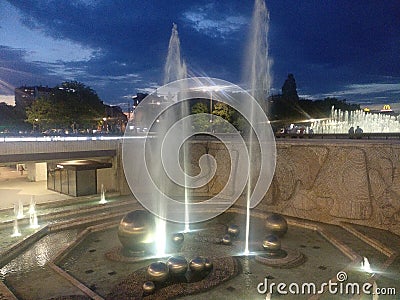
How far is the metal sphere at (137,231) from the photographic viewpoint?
32.6 feet

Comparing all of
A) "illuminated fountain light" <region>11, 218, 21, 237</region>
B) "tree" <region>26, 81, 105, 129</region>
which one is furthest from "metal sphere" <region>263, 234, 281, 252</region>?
"tree" <region>26, 81, 105, 129</region>

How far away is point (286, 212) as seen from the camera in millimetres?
15562

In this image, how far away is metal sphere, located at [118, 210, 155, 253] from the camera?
9930 mm

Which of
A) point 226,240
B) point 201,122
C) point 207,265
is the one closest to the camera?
point 207,265

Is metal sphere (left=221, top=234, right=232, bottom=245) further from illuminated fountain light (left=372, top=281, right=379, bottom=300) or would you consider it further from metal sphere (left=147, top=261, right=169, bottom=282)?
illuminated fountain light (left=372, top=281, right=379, bottom=300)

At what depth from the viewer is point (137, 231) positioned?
9.91 m

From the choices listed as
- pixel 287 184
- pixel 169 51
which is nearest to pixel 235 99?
pixel 169 51

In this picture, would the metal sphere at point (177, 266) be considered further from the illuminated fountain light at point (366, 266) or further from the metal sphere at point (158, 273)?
the illuminated fountain light at point (366, 266)

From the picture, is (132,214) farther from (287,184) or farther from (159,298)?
(287,184)

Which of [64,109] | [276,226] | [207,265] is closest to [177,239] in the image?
[207,265]

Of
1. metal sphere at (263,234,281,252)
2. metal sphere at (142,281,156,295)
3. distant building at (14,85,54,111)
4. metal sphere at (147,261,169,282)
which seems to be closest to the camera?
metal sphere at (142,281,156,295)

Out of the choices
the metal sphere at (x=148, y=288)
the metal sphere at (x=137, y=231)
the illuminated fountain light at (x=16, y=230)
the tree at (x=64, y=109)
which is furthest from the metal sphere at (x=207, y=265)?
the tree at (x=64, y=109)

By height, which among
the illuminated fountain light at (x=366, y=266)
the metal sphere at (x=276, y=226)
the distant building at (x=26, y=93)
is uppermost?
the distant building at (x=26, y=93)

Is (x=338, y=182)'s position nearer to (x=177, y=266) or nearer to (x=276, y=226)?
(x=276, y=226)
